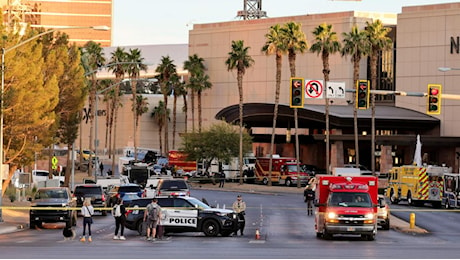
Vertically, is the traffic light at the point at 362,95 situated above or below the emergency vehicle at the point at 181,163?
above

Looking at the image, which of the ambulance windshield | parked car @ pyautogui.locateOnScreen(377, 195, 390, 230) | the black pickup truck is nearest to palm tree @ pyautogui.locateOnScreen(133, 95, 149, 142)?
the black pickup truck

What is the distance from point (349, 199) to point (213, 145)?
2667 inches

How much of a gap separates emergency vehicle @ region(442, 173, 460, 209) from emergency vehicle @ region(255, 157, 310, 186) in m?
28.9

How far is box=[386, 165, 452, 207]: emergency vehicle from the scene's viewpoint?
64.9 metres

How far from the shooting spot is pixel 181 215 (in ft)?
128

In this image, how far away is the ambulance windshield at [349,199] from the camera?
119 feet

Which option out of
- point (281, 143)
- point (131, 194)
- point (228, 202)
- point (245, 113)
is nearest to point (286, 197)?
point (228, 202)

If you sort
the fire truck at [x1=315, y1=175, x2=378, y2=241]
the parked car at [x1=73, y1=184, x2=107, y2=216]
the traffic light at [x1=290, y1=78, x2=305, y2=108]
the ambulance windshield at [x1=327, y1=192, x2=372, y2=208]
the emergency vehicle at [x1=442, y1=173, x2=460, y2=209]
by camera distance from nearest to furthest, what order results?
the fire truck at [x1=315, y1=175, x2=378, y2=241], the ambulance windshield at [x1=327, y1=192, x2=372, y2=208], the traffic light at [x1=290, y1=78, x2=305, y2=108], the parked car at [x1=73, y1=184, x2=107, y2=216], the emergency vehicle at [x1=442, y1=173, x2=460, y2=209]

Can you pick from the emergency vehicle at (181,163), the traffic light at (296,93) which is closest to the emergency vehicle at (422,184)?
the traffic light at (296,93)

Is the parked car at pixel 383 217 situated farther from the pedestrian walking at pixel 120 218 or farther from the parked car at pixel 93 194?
the parked car at pixel 93 194

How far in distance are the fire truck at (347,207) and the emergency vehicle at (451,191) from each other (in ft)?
83.9

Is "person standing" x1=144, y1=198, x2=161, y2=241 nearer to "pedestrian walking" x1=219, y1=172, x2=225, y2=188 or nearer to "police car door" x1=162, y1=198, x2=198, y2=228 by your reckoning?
"police car door" x1=162, y1=198, x2=198, y2=228

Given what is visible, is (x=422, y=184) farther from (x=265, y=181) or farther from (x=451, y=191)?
(x=265, y=181)

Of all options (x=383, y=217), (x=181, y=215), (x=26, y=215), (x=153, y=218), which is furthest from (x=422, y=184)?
(x=153, y=218)
